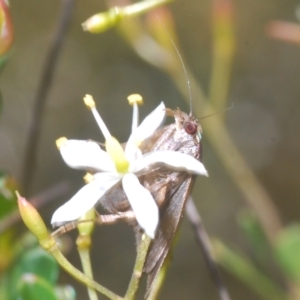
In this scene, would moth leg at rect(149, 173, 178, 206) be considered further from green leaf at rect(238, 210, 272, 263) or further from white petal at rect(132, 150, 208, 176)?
green leaf at rect(238, 210, 272, 263)

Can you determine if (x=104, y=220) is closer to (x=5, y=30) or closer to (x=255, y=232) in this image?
(x=5, y=30)

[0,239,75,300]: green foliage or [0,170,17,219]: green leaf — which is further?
[0,170,17,219]: green leaf

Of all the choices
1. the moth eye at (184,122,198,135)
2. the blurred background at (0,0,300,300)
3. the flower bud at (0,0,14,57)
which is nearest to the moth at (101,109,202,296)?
the moth eye at (184,122,198,135)

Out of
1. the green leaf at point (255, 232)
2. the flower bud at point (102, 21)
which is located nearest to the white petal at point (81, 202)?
the flower bud at point (102, 21)

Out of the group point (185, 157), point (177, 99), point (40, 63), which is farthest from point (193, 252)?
point (185, 157)

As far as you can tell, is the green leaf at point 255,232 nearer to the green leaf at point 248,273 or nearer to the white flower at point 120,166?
the green leaf at point 248,273
